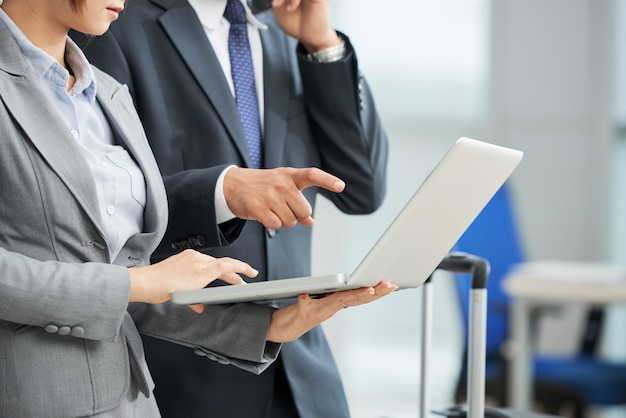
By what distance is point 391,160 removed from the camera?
4.51 metres

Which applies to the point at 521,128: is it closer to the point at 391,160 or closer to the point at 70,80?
the point at 391,160

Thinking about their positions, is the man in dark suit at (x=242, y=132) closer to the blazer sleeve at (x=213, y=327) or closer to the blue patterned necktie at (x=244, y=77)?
the blue patterned necktie at (x=244, y=77)

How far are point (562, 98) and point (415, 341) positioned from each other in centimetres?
139

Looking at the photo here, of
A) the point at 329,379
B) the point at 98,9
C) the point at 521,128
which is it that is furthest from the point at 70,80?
the point at 521,128

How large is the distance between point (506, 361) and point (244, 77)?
6.49 ft

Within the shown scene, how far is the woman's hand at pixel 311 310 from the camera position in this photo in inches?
46.3

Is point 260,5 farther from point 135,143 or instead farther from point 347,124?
point 135,143

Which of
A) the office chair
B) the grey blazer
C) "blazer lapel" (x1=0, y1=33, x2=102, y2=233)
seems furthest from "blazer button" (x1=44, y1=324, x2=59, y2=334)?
the office chair

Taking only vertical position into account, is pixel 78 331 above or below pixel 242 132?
below

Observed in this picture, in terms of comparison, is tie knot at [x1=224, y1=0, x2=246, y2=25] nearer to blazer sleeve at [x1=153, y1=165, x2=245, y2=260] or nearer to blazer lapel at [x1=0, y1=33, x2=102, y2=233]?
blazer sleeve at [x1=153, y1=165, x2=245, y2=260]

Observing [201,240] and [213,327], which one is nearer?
[213,327]

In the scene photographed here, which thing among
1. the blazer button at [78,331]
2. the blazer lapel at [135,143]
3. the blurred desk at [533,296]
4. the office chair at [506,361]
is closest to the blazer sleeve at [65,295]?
the blazer button at [78,331]

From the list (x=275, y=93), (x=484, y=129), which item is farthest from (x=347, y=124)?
(x=484, y=129)

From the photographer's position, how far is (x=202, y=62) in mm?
1486
